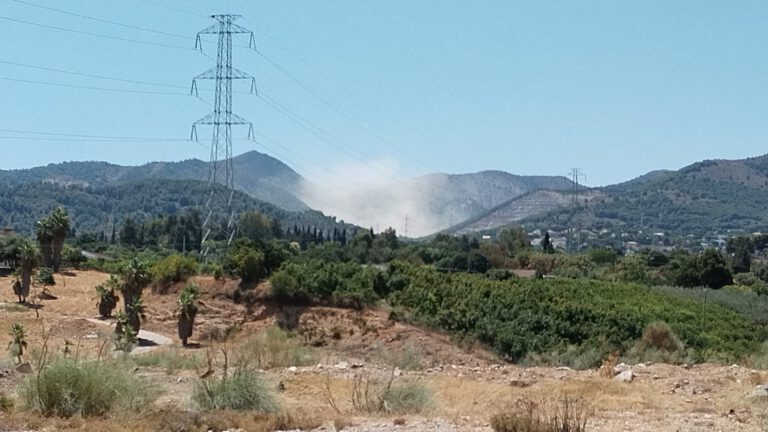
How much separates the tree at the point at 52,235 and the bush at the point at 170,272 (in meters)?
8.05

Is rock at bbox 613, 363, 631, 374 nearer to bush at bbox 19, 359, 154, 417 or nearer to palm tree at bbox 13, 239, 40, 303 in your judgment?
bush at bbox 19, 359, 154, 417

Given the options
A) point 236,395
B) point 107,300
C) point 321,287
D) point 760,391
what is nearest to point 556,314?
point 321,287

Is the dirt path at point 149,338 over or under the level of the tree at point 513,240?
under

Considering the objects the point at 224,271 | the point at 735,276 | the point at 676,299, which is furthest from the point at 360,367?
the point at 735,276

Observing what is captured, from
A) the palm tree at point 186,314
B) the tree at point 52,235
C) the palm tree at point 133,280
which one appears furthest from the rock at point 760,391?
the tree at point 52,235

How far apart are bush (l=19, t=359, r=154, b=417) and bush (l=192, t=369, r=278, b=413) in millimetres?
1071

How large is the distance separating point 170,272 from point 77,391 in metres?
44.7

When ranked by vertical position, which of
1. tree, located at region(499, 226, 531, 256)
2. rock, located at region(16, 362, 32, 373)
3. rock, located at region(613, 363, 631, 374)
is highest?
tree, located at region(499, 226, 531, 256)

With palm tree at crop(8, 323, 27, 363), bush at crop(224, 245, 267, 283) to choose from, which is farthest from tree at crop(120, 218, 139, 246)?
palm tree at crop(8, 323, 27, 363)

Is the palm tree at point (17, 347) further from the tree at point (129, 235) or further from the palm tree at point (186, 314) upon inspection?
the tree at point (129, 235)

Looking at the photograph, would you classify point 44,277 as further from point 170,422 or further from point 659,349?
point 170,422

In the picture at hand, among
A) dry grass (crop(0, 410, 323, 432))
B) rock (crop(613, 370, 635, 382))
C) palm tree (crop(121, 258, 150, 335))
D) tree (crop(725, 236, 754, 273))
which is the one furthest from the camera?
tree (crop(725, 236, 754, 273))

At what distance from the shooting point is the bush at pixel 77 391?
49.1ft

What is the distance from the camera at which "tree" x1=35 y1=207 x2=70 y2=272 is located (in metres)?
63.2
